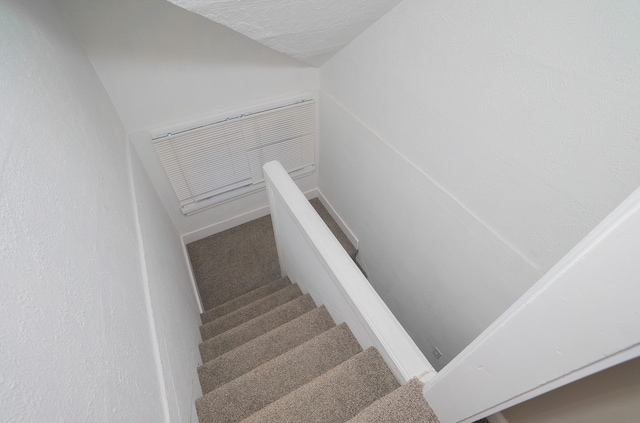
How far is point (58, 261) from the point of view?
53 centimetres

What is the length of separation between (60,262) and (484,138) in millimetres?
1337

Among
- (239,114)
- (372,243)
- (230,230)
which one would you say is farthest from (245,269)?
(239,114)

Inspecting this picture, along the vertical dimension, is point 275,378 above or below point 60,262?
below

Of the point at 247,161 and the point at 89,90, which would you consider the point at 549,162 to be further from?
the point at 247,161

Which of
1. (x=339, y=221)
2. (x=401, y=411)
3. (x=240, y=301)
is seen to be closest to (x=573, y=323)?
(x=401, y=411)

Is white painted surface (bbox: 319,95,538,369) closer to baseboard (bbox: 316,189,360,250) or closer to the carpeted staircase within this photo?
baseboard (bbox: 316,189,360,250)

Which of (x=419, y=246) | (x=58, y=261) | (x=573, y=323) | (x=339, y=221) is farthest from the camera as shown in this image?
(x=339, y=221)

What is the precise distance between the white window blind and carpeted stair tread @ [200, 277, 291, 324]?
0.89 meters

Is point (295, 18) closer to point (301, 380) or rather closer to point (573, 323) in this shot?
point (573, 323)

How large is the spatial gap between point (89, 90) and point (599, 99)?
73.4 inches

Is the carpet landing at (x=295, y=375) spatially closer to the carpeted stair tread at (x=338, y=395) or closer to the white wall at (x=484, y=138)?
the carpeted stair tread at (x=338, y=395)

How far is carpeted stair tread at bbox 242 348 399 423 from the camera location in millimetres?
1038

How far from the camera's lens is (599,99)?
78 centimetres

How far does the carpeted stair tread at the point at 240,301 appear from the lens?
2.19 m
